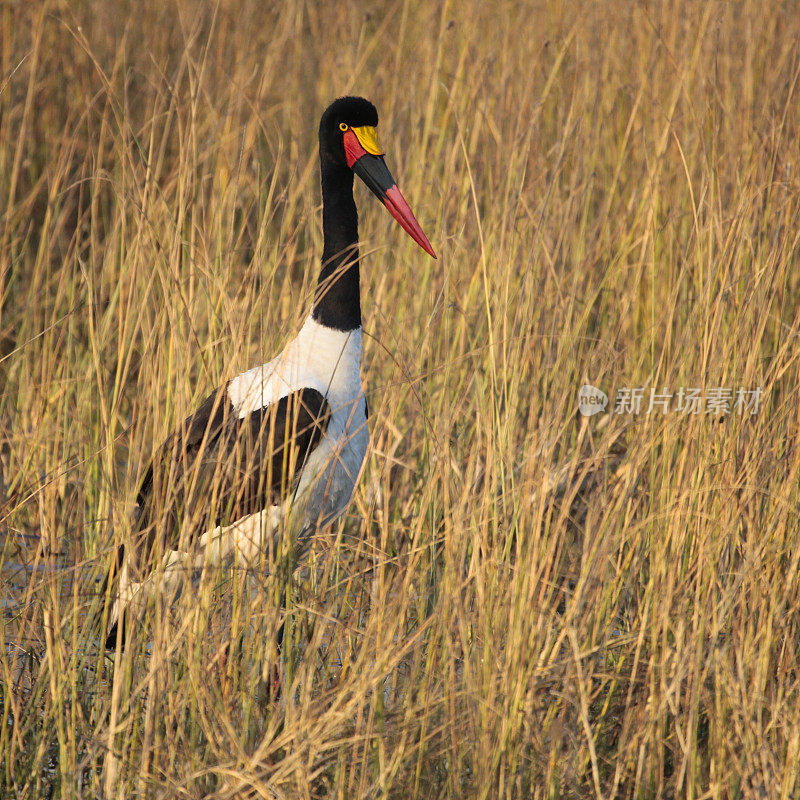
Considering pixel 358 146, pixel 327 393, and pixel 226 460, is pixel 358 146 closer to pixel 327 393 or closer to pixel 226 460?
pixel 327 393

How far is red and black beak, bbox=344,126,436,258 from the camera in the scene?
3.00 meters

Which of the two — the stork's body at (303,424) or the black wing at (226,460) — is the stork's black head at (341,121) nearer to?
the stork's body at (303,424)

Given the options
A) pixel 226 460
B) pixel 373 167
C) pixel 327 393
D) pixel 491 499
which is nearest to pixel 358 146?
pixel 373 167

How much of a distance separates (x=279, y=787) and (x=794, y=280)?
7.43 feet

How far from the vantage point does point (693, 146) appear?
3.71 m

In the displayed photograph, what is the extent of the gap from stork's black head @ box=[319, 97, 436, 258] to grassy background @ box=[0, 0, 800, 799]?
0.13 meters

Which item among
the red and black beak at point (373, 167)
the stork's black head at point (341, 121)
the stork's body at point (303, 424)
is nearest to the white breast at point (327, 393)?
the stork's body at point (303, 424)

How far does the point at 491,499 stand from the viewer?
2.28m

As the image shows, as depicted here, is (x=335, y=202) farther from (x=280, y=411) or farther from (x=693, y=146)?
(x=693, y=146)

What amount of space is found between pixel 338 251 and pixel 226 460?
2.64 feet

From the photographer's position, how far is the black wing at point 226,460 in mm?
2338

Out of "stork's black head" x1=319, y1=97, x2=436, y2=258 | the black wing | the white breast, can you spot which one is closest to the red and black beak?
"stork's black head" x1=319, y1=97, x2=436, y2=258

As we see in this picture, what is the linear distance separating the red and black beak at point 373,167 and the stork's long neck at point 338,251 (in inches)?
2.4

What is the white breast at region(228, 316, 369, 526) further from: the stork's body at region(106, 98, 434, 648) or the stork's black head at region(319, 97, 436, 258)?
the stork's black head at region(319, 97, 436, 258)
